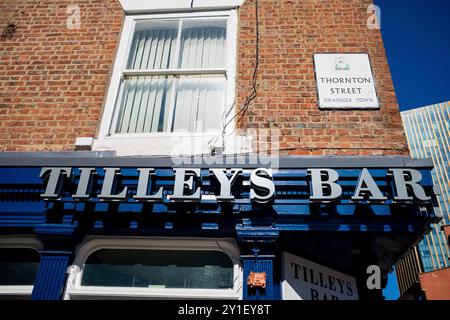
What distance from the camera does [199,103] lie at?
4.64 metres

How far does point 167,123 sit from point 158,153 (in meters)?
0.54

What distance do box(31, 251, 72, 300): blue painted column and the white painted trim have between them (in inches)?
150

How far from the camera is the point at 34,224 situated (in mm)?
3586

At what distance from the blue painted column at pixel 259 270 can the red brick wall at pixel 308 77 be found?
135cm

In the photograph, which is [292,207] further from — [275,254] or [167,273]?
[167,273]

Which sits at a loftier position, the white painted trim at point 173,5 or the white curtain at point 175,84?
the white painted trim at point 173,5

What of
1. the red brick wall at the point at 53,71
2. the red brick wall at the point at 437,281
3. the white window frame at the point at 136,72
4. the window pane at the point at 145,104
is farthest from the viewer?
the red brick wall at the point at 437,281

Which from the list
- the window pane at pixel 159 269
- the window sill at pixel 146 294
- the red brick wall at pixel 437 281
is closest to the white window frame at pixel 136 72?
the window pane at pixel 159 269

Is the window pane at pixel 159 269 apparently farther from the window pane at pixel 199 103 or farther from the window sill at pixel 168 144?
the window pane at pixel 199 103

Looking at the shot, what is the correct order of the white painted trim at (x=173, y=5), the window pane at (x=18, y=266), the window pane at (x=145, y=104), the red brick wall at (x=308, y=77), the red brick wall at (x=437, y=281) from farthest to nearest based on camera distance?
1. the red brick wall at (x=437, y=281)
2. the white painted trim at (x=173, y=5)
3. the window pane at (x=145, y=104)
4. the red brick wall at (x=308, y=77)
5. the window pane at (x=18, y=266)

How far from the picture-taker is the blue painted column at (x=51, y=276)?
10.8 feet

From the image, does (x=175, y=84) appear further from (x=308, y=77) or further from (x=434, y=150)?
(x=434, y=150)

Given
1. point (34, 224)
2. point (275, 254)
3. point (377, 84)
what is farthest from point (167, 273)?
point (377, 84)

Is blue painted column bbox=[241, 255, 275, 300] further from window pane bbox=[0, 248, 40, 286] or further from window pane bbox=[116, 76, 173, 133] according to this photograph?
window pane bbox=[0, 248, 40, 286]
